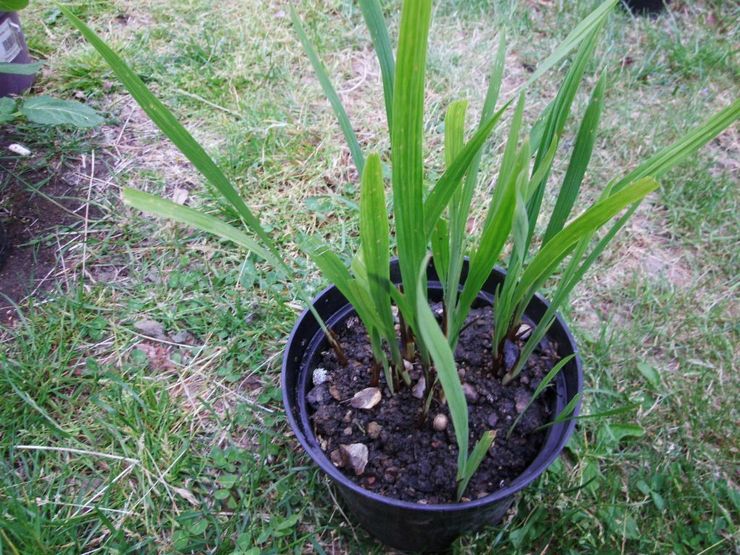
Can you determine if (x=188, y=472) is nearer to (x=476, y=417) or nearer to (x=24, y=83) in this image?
(x=476, y=417)

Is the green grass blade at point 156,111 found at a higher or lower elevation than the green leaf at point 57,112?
higher

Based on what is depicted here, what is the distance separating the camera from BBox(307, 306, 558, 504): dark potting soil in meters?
0.77

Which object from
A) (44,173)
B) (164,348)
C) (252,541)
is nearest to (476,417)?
(252,541)

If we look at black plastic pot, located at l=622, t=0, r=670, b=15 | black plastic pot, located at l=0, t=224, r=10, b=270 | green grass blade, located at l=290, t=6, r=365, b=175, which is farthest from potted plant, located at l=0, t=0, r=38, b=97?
black plastic pot, located at l=622, t=0, r=670, b=15

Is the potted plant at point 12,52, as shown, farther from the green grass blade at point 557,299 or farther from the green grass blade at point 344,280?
the green grass blade at point 557,299

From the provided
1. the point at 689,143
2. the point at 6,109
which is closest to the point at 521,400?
the point at 689,143

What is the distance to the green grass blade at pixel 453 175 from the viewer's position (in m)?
0.49

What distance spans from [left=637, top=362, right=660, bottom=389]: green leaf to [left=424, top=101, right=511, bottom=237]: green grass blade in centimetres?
68

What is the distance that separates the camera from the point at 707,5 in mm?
1821

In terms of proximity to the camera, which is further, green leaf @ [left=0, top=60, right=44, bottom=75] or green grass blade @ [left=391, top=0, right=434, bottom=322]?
green leaf @ [left=0, top=60, right=44, bottom=75]

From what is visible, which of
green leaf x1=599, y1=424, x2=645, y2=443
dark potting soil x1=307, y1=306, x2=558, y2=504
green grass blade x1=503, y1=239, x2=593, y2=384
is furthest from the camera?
green leaf x1=599, y1=424, x2=645, y2=443

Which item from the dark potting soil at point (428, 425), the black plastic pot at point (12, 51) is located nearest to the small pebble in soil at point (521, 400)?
the dark potting soil at point (428, 425)

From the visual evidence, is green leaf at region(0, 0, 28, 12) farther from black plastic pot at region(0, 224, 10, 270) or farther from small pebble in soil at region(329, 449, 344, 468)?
small pebble in soil at region(329, 449, 344, 468)

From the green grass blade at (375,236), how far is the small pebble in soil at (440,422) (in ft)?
0.63
